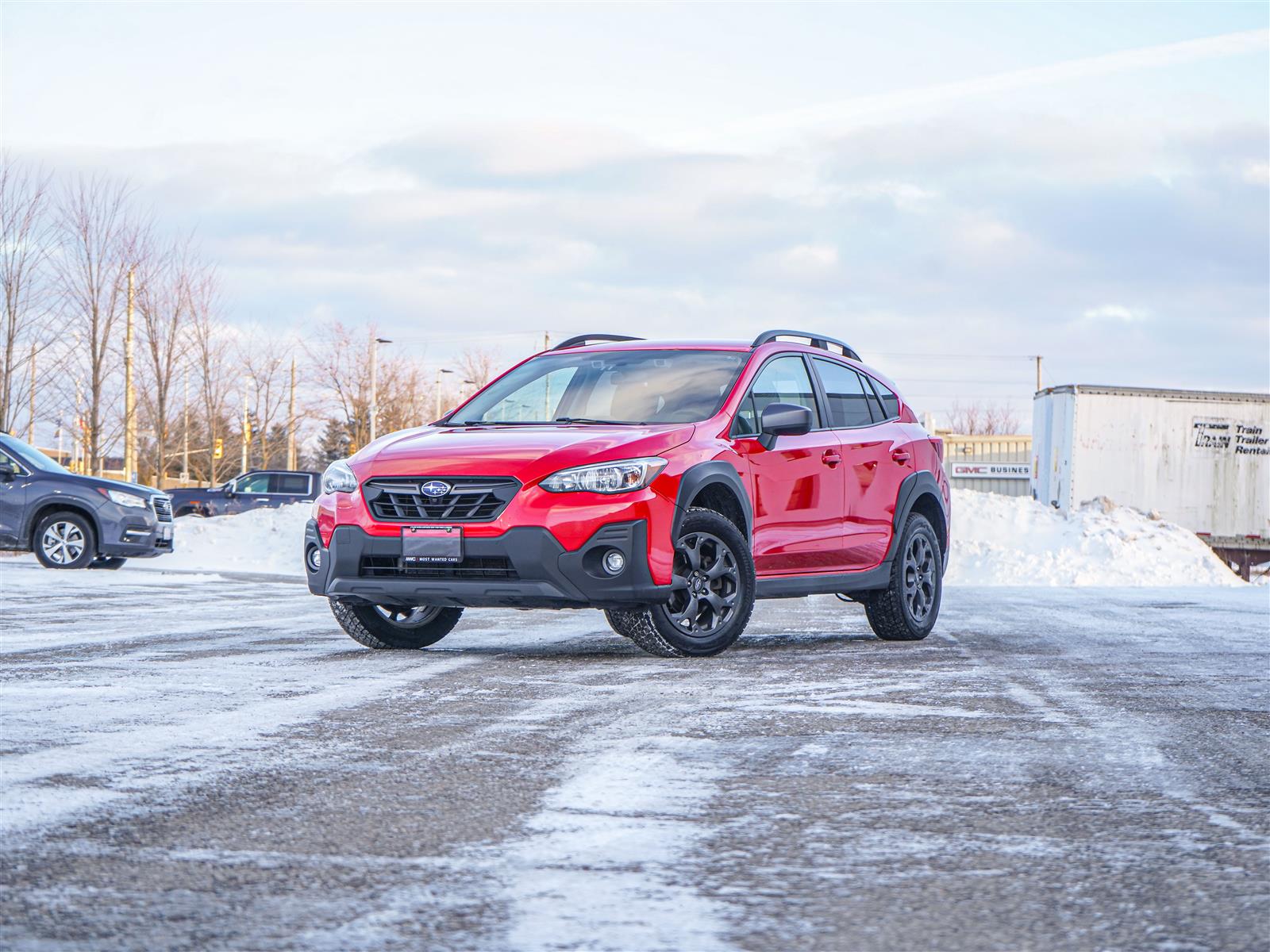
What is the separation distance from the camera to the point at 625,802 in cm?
433

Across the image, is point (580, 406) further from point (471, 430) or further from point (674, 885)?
point (674, 885)

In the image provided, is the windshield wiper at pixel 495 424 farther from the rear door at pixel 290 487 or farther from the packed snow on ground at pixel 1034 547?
the rear door at pixel 290 487

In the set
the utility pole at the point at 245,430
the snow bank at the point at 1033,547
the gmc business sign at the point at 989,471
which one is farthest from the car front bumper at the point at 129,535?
the utility pole at the point at 245,430

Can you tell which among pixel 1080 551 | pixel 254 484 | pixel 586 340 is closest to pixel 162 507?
pixel 586 340

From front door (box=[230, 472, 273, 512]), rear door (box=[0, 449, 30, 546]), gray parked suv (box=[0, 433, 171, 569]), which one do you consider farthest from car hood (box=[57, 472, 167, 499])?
front door (box=[230, 472, 273, 512])

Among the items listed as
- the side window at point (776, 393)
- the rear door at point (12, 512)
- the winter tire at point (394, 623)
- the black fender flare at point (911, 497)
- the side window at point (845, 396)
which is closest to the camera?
the winter tire at point (394, 623)

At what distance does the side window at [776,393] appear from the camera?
9.13m

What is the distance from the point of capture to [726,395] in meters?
9.02

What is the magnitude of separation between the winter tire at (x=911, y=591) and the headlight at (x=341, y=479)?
3.53 meters

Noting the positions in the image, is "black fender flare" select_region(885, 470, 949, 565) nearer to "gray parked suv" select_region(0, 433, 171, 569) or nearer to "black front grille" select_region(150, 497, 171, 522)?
A: "gray parked suv" select_region(0, 433, 171, 569)

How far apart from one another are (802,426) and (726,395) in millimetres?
463

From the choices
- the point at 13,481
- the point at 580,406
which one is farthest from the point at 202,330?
the point at 580,406

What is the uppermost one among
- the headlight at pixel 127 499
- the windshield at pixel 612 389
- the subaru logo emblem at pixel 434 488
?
the windshield at pixel 612 389

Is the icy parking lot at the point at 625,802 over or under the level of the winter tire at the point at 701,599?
under
